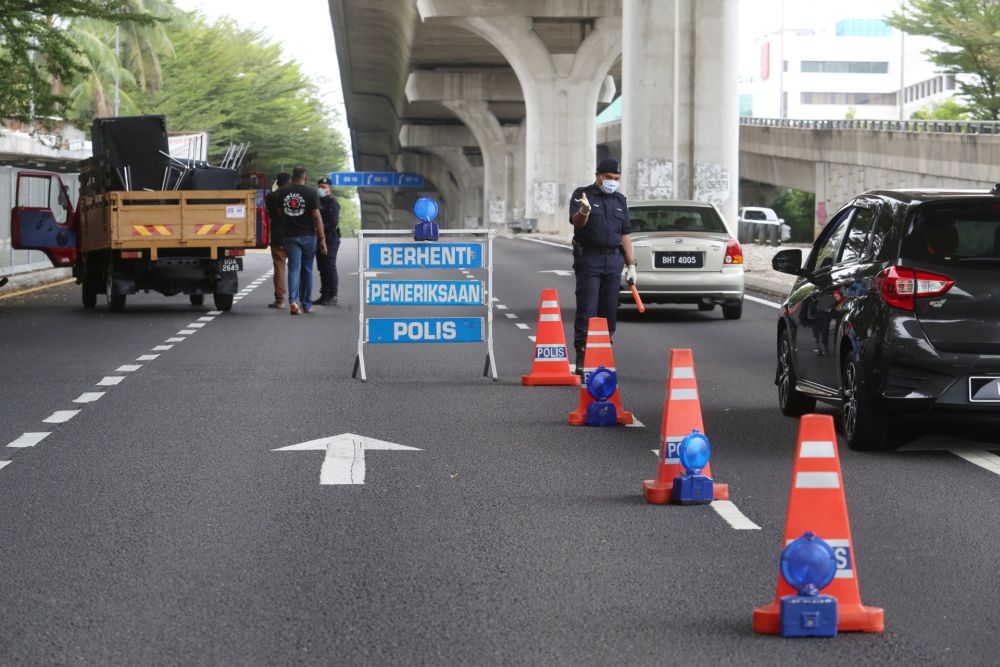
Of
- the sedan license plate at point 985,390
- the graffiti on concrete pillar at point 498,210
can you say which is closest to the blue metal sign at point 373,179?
the graffiti on concrete pillar at point 498,210

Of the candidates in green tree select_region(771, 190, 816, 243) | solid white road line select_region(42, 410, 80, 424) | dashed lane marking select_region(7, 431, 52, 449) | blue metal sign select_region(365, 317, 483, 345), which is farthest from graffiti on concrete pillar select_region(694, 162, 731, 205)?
green tree select_region(771, 190, 816, 243)

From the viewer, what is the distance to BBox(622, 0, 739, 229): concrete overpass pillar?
1602 inches

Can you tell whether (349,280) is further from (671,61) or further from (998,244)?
(998,244)

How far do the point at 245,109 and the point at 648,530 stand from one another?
264 ft

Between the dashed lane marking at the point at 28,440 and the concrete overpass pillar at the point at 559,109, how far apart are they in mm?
55635

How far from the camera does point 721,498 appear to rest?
8.98 meters

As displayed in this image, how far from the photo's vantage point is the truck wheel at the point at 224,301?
82.7 ft

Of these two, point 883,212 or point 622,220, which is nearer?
point 883,212

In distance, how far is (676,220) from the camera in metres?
23.7

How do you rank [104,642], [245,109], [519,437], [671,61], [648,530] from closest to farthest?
[104,642] → [648,530] → [519,437] → [671,61] → [245,109]

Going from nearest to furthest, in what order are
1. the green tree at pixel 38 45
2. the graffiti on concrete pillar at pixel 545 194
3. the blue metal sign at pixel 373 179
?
the green tree at pixel 38 45, the graffiti on concrete pillar at pixel 545 194, the blue metal sign at pixel 373 179

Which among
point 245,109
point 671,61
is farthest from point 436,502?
point 245,109

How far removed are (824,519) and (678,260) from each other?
16.7 m

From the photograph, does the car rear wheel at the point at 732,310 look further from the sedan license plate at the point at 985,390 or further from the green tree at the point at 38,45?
the sedan license plate at the point at 985,390
